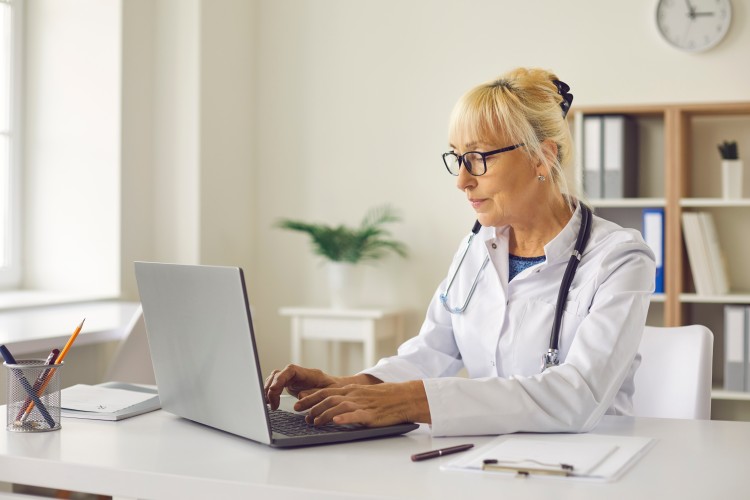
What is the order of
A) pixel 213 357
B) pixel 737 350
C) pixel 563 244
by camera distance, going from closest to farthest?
pixel 213 357 < pixel 563 244 < pixel 737 350

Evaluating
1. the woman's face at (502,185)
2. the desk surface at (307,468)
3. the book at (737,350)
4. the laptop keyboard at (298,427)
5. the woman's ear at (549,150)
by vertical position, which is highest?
the woman's ear at (549,150)

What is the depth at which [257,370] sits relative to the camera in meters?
1.20

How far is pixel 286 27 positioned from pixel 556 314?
10.5ft

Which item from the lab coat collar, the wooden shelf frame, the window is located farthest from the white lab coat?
the window

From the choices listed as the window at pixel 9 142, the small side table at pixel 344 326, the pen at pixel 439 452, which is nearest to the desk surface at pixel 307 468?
the pen at pixel 439 452

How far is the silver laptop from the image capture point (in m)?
1.22

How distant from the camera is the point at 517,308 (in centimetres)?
175

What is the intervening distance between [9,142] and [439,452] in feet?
10.9

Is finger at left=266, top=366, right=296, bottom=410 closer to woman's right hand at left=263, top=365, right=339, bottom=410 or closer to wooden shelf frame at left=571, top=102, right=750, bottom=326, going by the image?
woman's right hand at left=263, top=365, right=339, bottom=410

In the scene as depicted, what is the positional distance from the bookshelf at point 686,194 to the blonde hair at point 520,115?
70.3 inches

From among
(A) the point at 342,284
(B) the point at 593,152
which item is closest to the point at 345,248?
(A) the point at 342,284

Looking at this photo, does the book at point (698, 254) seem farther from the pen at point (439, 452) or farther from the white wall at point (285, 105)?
the pen at point (439, 452)

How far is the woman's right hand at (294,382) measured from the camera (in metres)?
1.53

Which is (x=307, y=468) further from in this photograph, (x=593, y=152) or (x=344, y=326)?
(x=344, y=326)
